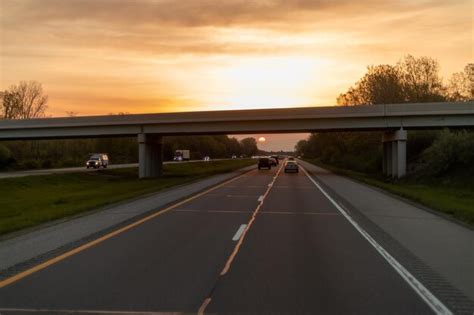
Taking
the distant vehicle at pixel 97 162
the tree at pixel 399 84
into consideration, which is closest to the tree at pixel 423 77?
the tree at pixel 399 84

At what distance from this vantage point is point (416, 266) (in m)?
9.47

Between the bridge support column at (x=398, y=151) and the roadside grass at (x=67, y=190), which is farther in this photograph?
the bridge support column at (x=398, y=151)

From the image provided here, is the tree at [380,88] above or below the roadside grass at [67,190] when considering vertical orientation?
above

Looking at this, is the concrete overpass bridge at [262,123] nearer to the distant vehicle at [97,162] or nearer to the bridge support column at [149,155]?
the bridge support column at [149,155]

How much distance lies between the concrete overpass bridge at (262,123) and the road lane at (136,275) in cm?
3884

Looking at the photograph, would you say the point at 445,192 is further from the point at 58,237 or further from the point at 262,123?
the point at 58,237

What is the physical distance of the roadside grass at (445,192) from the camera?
63.2 feet

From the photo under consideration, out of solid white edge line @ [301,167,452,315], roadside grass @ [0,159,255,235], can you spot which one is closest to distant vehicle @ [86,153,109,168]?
roadside grass @ [0,159,255,235]

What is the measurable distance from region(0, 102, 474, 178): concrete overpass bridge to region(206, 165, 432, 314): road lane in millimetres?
37653

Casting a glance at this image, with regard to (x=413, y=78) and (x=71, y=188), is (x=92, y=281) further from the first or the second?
(x=413, y=78)

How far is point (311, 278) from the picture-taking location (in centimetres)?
845

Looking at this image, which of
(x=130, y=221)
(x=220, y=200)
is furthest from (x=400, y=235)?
(x=220, y=200)

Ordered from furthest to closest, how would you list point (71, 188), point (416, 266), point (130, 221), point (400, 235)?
point (71, 188) < point (130, 221) < point (400, 235) < point (416, 266)

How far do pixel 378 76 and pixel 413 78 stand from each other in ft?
18.6
